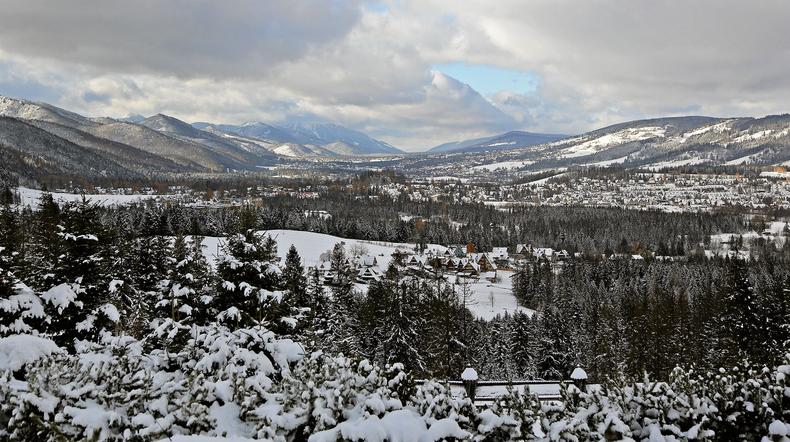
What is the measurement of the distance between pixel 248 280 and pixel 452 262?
7118 cm

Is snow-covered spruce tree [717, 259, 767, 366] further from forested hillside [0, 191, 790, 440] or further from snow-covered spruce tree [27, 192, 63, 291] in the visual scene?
snow-covered spruce tree [27, 192, 63, 291]

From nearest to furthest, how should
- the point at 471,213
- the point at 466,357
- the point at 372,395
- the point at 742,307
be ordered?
1. the point at 372,395
2. the point at 742,307
3. the point at 466,357
4. the point at 471,213

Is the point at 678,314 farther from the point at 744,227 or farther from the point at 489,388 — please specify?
the point at 744,227

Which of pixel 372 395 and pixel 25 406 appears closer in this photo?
pixel 25 406

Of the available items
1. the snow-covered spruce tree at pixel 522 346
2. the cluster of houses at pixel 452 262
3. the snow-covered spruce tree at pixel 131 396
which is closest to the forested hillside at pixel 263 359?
the snow-covered spruce tree at pixel 131 396

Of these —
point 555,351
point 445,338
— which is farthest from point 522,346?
point 445,338

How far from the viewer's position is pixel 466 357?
106 feet

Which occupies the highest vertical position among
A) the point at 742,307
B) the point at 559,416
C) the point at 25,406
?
the point at 25,406

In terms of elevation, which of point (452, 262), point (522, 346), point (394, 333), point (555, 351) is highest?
point (394, 333)

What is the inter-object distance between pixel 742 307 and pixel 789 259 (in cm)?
8250

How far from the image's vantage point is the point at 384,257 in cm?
8325

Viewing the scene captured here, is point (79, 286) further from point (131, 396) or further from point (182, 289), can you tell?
point (131, 396)

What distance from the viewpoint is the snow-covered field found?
6071 centimetres

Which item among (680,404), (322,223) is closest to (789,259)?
(322,223)
